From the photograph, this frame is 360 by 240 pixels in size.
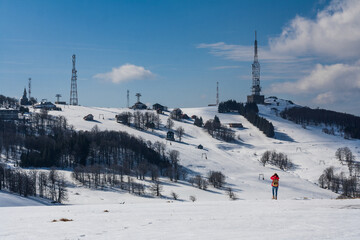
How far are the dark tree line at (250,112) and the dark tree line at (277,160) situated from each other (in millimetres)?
35106

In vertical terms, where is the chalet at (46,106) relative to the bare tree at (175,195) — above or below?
above

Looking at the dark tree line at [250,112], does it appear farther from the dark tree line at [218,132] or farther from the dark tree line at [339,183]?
the dark tree line at [339,183]

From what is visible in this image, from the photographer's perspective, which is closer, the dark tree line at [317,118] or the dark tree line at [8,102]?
the dark tree line at [8,102]

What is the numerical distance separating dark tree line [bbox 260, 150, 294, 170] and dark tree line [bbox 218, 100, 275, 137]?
115ft

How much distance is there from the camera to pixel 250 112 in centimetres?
15700

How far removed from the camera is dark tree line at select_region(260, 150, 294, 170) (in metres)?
89.9

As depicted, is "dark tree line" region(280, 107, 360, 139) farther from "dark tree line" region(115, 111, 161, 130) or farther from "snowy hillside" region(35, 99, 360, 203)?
"dark tree line" region(115, 111, 161, 130)

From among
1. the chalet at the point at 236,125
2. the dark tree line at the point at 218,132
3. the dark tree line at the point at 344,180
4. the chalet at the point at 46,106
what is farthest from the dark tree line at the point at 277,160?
the chalet at the point at 46,106

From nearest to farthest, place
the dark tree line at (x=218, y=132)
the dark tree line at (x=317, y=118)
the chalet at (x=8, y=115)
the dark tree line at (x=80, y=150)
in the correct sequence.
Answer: the dark tree line at (x=80, y=150) < the chalet at (x=8, y=115) < the dark tree line at (x=218, y=132) < the dark tree line at (x=317, y=118)

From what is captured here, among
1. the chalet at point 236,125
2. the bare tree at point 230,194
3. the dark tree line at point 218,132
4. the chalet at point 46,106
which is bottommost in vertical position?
the bare tree at point 230,194

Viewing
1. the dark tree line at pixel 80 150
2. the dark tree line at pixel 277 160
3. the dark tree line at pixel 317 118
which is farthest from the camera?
the dark tree line at pixel 317 118

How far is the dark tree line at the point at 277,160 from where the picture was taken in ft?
295

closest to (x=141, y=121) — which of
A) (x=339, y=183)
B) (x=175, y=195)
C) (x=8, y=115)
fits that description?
(x=8, y=115)

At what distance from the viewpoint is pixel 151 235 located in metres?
9.44
